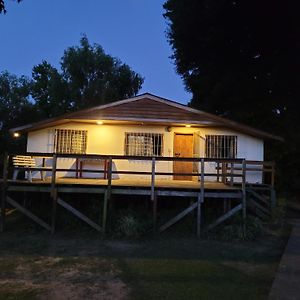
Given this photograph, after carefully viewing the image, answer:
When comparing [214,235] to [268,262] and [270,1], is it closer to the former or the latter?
[268,262]

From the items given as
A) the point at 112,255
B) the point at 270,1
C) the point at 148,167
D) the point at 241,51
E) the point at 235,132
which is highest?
the point at 270,1

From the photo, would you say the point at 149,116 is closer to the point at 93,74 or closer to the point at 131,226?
the point at 131,226

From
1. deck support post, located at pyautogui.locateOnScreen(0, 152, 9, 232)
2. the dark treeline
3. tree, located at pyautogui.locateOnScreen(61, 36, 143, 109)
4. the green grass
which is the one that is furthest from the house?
tree, located at pyautogui.locateOnScreen(61, 36, 143, 109)

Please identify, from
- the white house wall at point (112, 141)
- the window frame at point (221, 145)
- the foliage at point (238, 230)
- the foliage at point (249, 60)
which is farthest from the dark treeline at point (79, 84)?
the foliage at point (238, 230)

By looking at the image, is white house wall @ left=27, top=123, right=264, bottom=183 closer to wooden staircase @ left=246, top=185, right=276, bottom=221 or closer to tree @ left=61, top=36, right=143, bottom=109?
wooden staircase @ left=246, top=185, right=276, bottom=221

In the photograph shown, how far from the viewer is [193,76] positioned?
25.1 m

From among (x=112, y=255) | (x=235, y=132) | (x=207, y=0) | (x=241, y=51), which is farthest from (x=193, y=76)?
(x=112, y=255)

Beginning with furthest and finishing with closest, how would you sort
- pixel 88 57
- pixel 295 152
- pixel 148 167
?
1. pixel 88 57
2. pixel 295 152
3. pixel 148 167

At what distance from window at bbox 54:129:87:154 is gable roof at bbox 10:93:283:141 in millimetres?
451

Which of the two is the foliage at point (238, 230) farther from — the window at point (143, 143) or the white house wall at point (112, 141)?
the window at point (143, 143)

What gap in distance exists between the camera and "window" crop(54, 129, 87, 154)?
15.5 meters

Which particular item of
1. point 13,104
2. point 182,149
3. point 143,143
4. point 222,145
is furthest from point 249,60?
point 13,104

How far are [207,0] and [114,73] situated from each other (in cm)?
1472

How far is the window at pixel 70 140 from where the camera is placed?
15.5 meters
